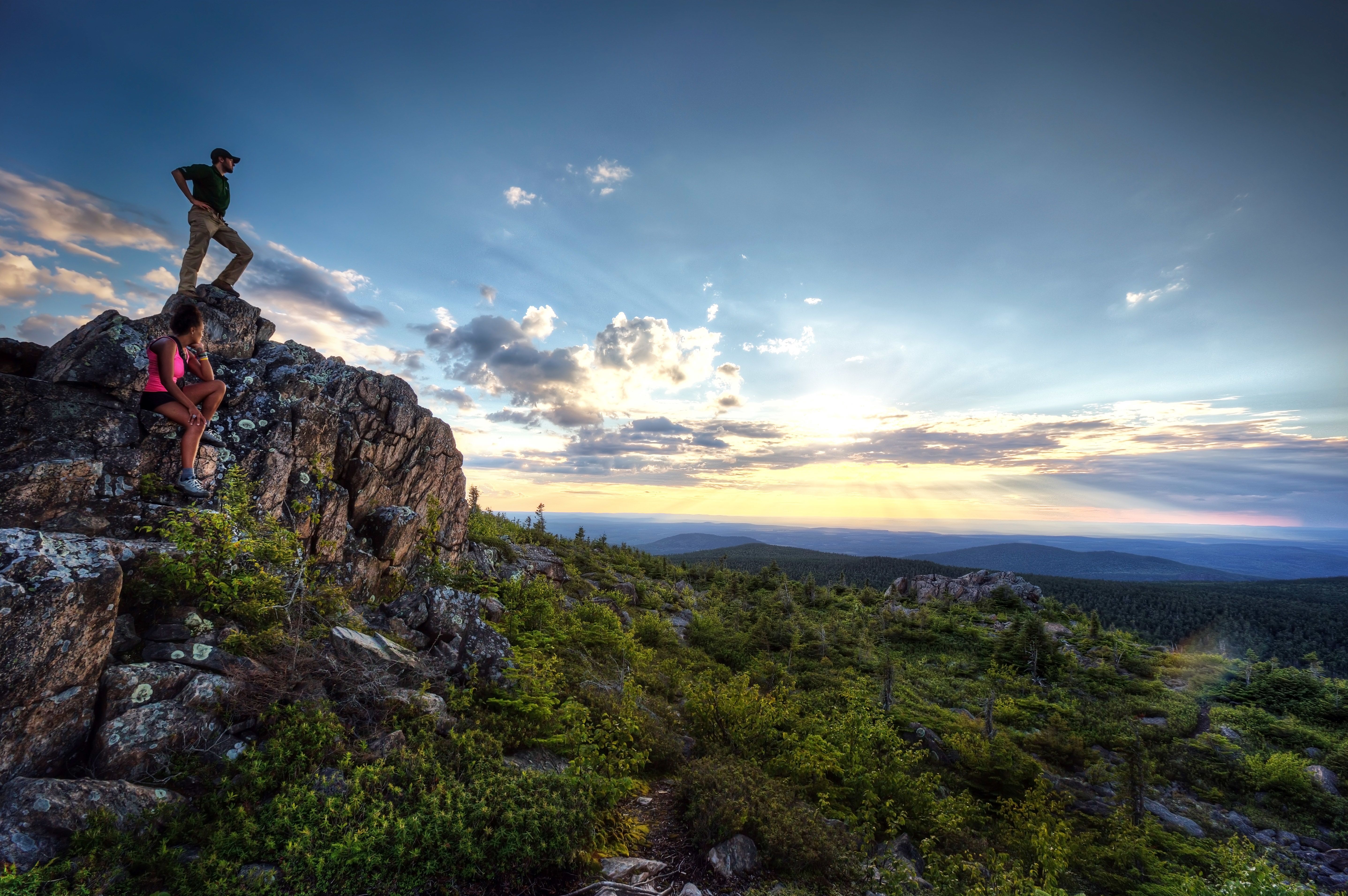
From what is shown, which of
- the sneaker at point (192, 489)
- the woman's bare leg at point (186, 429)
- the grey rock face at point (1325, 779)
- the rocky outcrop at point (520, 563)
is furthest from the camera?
the grey rock face at point (1325, 779)

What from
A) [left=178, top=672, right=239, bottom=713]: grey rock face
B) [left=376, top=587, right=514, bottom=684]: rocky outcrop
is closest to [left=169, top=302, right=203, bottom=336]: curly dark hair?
[left=178, top=672, right=239, bottom=713]: grey rock face

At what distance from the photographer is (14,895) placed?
12.4 ft

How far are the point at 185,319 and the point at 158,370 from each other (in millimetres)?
1029

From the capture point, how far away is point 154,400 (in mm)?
8211

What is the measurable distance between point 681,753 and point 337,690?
24.3 ft

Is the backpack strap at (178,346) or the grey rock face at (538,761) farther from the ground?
the backpack strap at (178,346)

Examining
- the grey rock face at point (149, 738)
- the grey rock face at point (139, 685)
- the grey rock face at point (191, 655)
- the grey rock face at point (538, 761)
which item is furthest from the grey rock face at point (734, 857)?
the grey rock face at point (139, 685)

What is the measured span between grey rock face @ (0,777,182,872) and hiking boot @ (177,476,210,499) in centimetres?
498

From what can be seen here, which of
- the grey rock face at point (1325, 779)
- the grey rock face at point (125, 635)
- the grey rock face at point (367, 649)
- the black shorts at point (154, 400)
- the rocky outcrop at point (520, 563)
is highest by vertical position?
the black shorts at point (154, 400)

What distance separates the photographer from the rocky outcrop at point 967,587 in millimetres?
49281

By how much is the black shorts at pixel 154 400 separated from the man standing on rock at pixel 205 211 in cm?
424

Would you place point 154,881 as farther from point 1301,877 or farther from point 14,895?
point 1301,877

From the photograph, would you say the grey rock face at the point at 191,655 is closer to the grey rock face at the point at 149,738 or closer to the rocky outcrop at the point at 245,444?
the grey rock face at the point at 149,738

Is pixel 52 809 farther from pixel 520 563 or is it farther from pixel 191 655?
pixel 520 563
